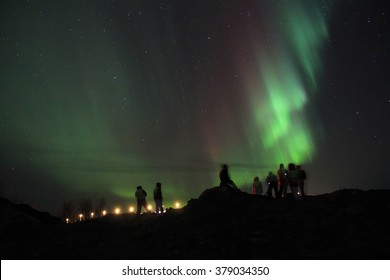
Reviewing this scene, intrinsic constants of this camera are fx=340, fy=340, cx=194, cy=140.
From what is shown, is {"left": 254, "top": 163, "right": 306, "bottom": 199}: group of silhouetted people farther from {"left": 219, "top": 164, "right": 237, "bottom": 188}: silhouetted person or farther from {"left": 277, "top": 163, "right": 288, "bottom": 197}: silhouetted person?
→ {"left": 219, "top": 164, "right": 237, "bottom": 188}: silhouetted person

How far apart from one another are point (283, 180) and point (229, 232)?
16.4 ft

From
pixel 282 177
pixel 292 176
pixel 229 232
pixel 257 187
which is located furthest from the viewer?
pixel 257 187

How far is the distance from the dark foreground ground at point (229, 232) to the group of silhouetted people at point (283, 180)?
0.68 m

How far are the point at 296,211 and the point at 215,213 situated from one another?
3.76 meters

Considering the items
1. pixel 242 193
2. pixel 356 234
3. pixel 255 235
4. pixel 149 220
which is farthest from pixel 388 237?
pixel 149 220

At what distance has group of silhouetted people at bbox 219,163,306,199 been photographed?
17414 millimetres

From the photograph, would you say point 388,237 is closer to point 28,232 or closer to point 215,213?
point 215,213

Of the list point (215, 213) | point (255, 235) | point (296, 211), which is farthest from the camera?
point (215, 213)

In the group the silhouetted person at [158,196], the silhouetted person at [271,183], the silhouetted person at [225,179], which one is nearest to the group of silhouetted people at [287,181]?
the silhouetted person at [271,183]

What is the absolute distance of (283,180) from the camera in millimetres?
17984

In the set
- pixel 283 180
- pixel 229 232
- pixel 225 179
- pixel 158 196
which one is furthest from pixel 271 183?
pixel 158 196

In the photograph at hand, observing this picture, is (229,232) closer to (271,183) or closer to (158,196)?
(271,183)
